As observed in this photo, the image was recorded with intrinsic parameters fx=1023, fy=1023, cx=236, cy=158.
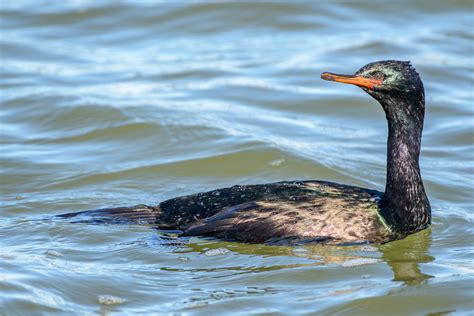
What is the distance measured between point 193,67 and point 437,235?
21.7 feet

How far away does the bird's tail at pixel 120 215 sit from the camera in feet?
30.1

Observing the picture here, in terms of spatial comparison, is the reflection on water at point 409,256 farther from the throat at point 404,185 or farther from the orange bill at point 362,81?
the orange bill at point 362,81

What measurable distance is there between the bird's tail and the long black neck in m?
2.11

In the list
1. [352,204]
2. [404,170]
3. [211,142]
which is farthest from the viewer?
[211,142]

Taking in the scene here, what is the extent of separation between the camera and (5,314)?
7113 mm

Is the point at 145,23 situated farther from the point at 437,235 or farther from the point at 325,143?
the point at 437,235

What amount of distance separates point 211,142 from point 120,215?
2842mm

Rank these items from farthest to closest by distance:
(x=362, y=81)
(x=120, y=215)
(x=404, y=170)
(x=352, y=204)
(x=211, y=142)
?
(x=211, y=142) < (x=120, y=215) < (x=404, y=170) < (x=352, y=204) < (x=362, y=81)

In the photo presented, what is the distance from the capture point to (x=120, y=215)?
925 centimetres

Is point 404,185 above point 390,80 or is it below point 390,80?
below

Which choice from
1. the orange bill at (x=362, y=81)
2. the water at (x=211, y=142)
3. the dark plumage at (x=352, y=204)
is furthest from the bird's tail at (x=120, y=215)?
the orange bill at (x=362, y=81)

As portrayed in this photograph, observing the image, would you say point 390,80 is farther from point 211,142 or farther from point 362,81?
point 211,142

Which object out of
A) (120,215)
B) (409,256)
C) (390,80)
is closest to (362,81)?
(390,80)

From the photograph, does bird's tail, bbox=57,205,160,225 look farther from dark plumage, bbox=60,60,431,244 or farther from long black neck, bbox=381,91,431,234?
long black neck, bbox=381,91,431,234
